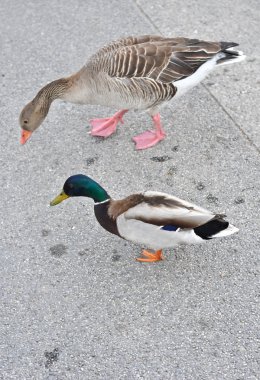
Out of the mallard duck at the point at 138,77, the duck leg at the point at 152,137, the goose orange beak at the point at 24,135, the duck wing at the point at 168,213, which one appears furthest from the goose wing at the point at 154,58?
the duck wing at the point at 168,213

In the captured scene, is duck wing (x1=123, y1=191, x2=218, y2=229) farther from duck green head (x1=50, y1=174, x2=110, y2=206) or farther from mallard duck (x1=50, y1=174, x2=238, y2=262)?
duck green head (x1=50, y1=174, x2=110, y2=206)

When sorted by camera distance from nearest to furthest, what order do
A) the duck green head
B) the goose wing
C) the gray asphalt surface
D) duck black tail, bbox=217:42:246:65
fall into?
the gray asphalt surface, the duck green head, the goose wing, duck black tail, bbox=217:42:246:65

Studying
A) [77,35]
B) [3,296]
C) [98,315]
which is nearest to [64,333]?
[98,315]

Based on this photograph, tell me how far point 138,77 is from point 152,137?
1.75 ft

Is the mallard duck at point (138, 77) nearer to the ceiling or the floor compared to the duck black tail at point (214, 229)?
nearer to the ceiling

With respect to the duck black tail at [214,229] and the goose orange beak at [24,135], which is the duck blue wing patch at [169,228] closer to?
the duck black tail at [214,229]

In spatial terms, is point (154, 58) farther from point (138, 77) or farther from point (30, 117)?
point (30, 117)

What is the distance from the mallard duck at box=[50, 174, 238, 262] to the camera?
3172mm

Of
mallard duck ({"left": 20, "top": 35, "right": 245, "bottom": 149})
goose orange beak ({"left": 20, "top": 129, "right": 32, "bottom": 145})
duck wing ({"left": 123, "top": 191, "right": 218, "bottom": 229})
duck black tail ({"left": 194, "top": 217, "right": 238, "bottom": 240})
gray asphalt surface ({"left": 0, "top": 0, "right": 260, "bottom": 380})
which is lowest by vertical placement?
gray asphalt surface ({"left": 0, "top": 0, "right": 260, "bottom": 380})

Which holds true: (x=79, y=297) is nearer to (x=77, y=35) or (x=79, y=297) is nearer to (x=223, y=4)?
(x=77, y=35)

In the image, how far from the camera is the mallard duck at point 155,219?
10.4ft

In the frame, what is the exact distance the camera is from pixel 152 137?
4.41 meters

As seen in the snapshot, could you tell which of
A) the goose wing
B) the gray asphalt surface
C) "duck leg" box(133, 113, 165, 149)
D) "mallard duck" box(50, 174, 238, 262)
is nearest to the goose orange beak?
the gray asphalt surface

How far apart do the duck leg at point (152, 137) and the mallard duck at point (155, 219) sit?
101 centimetres
